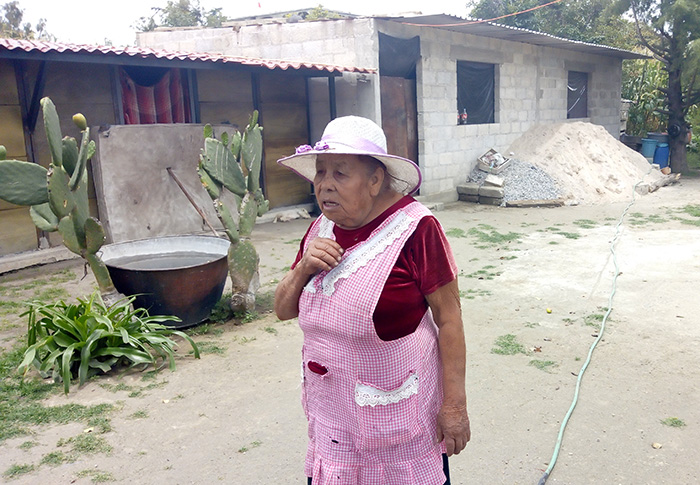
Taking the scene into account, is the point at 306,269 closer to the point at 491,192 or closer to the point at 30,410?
the point at 30,410

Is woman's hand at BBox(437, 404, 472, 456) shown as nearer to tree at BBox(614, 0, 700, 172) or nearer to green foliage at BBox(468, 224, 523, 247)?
green foliage at BBox(468, 224, 523, 247)

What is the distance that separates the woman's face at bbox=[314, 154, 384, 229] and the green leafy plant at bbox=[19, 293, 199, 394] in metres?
2.78

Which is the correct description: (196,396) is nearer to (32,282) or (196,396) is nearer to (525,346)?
(525,346)

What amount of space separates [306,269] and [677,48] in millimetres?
17629

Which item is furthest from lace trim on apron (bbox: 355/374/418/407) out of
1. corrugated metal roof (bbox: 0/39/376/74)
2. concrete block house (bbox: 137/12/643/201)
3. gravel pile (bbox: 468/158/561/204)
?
gravel pile (bbox: 468/158/561/204)

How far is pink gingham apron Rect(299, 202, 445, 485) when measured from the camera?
1.70m

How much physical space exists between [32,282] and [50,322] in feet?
9.34

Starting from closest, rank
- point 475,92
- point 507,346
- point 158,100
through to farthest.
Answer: point 507,346, point 158,100, point 475,92

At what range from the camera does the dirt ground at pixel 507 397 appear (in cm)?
295

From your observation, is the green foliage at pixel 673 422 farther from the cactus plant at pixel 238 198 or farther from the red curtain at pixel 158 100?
the red curtain at pixel 158 100

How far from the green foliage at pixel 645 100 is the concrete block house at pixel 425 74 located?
587 centimetres

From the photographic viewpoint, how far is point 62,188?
14.2 ft

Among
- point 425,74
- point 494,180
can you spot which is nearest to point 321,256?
point 425,74

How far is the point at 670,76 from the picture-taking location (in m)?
16.8
